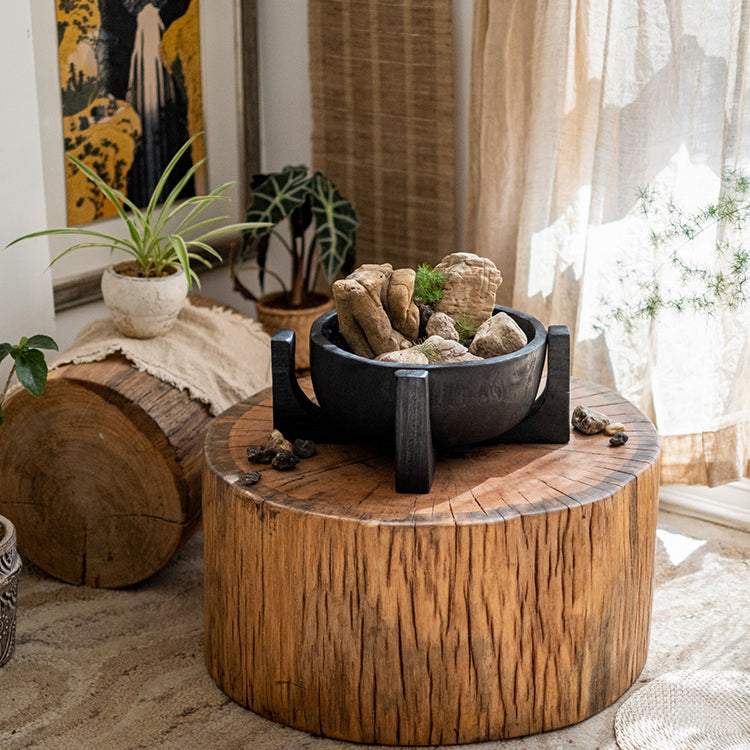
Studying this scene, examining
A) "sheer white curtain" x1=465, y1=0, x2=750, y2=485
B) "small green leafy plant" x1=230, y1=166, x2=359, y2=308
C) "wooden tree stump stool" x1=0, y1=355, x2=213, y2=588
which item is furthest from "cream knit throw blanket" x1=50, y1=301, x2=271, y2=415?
"sheer white curtain" x1=465, y1=0, x2=750, y2=485

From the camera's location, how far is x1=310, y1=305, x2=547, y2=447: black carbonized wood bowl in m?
1.71

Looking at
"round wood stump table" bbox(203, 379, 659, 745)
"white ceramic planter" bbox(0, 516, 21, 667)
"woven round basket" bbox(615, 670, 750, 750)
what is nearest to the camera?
"round wood stump table" bbox(203, 379, 659, 745)

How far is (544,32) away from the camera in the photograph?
2508 mm

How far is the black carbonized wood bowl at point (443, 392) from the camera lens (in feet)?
5.62

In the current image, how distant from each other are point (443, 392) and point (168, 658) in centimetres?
83

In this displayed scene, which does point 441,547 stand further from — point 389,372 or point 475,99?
point 475,99

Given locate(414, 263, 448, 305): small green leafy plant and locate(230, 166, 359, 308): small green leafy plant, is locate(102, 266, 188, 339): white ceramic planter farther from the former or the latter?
locate(414, 263, 448, 305): small green leafy plant

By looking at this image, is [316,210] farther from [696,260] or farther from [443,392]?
[443,392]

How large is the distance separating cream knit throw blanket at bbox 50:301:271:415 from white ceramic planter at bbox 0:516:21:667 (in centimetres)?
44

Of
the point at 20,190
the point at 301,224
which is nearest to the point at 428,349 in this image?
the point at 20,190

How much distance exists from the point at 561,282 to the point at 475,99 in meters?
0.56

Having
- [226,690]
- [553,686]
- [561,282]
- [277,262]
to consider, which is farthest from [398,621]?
[277,262]

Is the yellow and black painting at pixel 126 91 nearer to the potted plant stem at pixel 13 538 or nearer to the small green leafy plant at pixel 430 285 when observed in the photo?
the potted plant stem at pixel 13 538

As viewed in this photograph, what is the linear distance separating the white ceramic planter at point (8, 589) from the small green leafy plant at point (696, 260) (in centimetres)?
154
